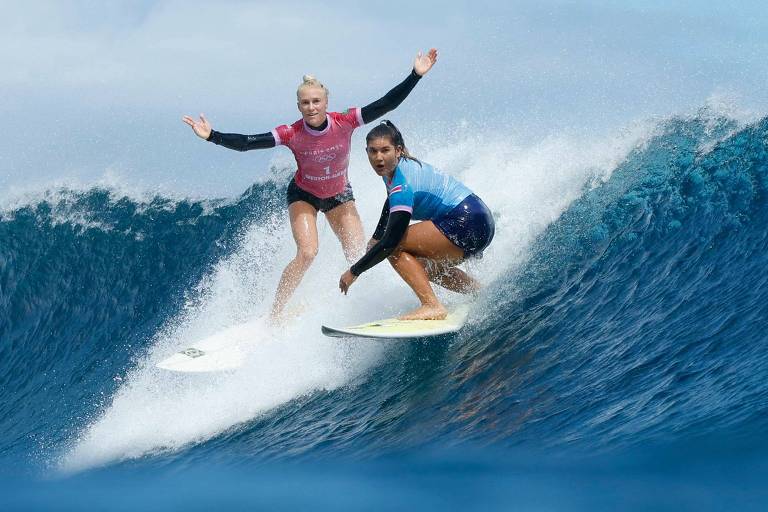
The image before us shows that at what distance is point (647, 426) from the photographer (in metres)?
3.97

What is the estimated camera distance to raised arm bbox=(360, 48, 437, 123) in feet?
21.8

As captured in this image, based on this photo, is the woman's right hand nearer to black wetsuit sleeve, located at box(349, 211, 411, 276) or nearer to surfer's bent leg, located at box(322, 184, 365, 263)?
surfer's bent leg, located at box(322, 184, 365, 263)

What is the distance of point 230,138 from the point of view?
6.75m

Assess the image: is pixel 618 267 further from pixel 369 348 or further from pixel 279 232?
pixel 279 232

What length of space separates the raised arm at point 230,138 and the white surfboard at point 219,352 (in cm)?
153

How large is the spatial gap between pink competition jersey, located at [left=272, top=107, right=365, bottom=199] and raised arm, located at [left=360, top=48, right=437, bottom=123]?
107 millimetres

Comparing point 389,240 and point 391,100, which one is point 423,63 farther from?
point 389,240

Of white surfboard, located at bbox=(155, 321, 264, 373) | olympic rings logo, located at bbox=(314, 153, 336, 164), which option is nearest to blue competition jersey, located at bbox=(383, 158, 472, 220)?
olympic rings logo, located at bbox=(314, 153, 336, 164)

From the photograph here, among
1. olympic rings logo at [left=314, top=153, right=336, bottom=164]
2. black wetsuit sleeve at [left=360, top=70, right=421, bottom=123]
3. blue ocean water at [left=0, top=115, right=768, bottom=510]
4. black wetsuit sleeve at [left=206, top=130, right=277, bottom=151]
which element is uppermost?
black wetsuit sleeve at [left=206, top=130, right=277, bottom=151]

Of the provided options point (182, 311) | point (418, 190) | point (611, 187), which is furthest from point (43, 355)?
point (611, 187)

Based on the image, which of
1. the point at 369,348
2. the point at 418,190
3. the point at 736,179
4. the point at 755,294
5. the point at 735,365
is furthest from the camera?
the point at 736,179

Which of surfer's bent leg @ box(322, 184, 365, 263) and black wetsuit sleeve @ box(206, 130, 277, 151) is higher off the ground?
black wetsuit sleeve @ box(206, 130, 277, 151)

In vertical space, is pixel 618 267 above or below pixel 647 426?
above

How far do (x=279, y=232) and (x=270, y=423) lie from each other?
3.65m
